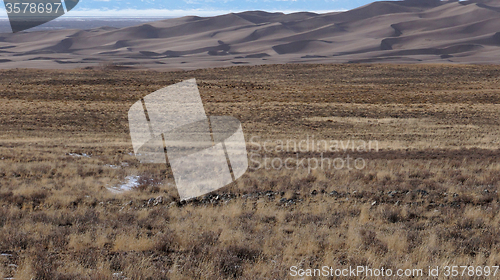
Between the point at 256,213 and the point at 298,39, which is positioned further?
the point at 298,39

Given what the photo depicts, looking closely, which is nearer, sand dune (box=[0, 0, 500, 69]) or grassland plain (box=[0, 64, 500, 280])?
grassland plain (box=[0, 64, 500, 280])

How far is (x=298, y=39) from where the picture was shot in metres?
158

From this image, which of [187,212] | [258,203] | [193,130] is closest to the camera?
[187,212]

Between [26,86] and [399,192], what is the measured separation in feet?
148

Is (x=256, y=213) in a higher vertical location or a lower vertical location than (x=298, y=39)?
lower

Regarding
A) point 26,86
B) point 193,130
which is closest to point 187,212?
point 193,130

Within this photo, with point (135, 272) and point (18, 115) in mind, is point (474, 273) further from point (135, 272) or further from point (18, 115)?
point (18, 115)

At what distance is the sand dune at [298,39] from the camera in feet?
387

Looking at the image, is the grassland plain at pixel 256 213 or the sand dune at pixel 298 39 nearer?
the grassland plain at pixel 256 213

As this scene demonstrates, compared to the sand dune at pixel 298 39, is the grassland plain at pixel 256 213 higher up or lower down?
lower down

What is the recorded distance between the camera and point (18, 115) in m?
28.4

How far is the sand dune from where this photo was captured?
118m

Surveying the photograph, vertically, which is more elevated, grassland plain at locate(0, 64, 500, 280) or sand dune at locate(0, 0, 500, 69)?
sand dune at locate(0, 0, 500, 69)

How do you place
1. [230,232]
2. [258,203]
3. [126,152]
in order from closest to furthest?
1. [230,232]
2. [258,203]
3. [126,152]
